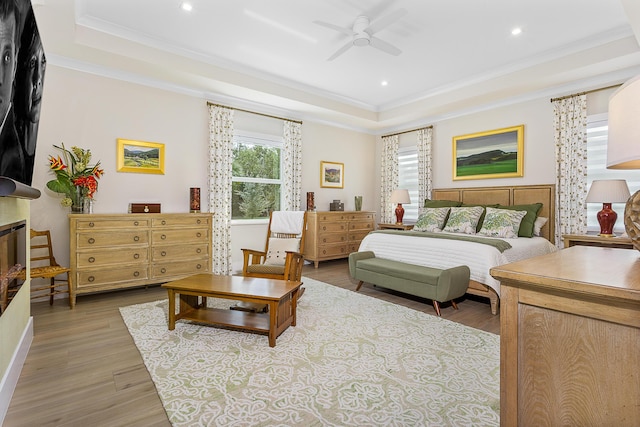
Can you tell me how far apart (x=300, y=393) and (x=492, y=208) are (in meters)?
4.15

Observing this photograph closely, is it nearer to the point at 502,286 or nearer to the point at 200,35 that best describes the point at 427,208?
the point at 200,35

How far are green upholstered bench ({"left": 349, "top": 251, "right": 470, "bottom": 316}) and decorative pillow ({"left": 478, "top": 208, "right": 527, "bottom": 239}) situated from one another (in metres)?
1.23

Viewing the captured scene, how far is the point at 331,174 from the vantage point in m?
6.63

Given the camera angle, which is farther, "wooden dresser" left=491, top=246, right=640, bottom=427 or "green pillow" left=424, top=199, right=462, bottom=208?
"green pillow" left=424, top=199, right=462, bottom=208

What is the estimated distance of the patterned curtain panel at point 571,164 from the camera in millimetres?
4367

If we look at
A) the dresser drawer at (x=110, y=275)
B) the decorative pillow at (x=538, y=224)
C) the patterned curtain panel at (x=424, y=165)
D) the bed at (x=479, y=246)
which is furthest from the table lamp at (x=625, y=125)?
the patterned curtain panel at (x=424, y=165)

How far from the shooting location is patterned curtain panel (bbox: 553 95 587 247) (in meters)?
4.37

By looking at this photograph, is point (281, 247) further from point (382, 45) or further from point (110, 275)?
point (382, 45)

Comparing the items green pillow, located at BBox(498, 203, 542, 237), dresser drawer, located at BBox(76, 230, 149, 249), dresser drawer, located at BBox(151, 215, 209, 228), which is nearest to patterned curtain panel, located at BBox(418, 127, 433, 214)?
green pillow, located at BBox(498, 203, 542, 237)

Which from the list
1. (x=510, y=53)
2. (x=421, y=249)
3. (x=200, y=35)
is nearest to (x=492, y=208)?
(x=421, y=249)

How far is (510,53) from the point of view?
13.8 ft

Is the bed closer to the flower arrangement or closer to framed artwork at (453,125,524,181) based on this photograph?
framed artwork at (453,125,524,181)

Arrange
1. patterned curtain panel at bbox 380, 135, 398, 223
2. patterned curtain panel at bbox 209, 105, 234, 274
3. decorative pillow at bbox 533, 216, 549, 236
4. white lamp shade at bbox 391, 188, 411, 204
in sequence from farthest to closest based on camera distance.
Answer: patterned curtain panel at bbox 380, 135, 398, 223 → white lamp shade at bbox 391, 188, 411, 204 → patterned curtain panel at bbox 209, 105, 234, 274 → decorative pillow at bbox 533, 216, 549, 236

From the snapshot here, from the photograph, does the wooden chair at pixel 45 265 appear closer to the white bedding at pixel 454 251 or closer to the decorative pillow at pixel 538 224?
the white bedding at pixel 454 251
